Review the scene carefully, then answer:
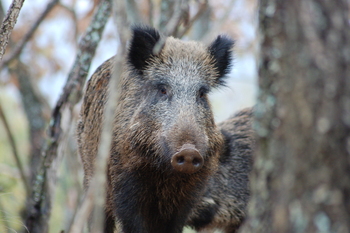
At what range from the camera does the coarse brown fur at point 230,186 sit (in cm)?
598

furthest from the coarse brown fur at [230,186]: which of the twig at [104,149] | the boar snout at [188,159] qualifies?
the twig at [104,149]

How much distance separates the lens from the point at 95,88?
495cm

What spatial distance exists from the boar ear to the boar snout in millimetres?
1352

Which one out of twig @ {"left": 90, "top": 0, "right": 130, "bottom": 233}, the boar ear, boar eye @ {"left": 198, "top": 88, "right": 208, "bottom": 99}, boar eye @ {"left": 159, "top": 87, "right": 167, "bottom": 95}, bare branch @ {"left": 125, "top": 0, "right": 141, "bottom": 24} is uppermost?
bare branch @ {"left": 125, "top": 0, "right": 141, "bottom": 24}

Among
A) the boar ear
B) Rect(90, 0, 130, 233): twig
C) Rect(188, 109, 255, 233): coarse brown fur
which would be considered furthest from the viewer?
Rect(188, 109, 255, 233): coarse brown fur

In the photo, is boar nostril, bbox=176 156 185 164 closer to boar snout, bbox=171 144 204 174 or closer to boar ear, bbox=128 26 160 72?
boar snout, bbox=171 144 204 174

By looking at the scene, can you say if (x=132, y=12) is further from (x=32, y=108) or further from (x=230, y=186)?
(x=230, y=186)

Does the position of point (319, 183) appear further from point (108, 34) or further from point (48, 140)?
point (108, 34)

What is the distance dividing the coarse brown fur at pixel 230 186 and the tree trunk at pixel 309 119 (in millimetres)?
4065

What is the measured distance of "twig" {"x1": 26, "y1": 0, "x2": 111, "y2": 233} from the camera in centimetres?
514

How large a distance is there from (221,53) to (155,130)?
51.9 inches

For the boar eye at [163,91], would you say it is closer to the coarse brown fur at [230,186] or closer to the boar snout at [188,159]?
the boar snout at [188,159]

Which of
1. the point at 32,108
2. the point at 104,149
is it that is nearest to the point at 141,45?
the point at 104,149

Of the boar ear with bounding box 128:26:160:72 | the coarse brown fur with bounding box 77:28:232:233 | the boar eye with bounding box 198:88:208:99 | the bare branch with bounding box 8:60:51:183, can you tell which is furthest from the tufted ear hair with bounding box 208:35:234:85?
the bare branch with bounding box 8:60:51:183
